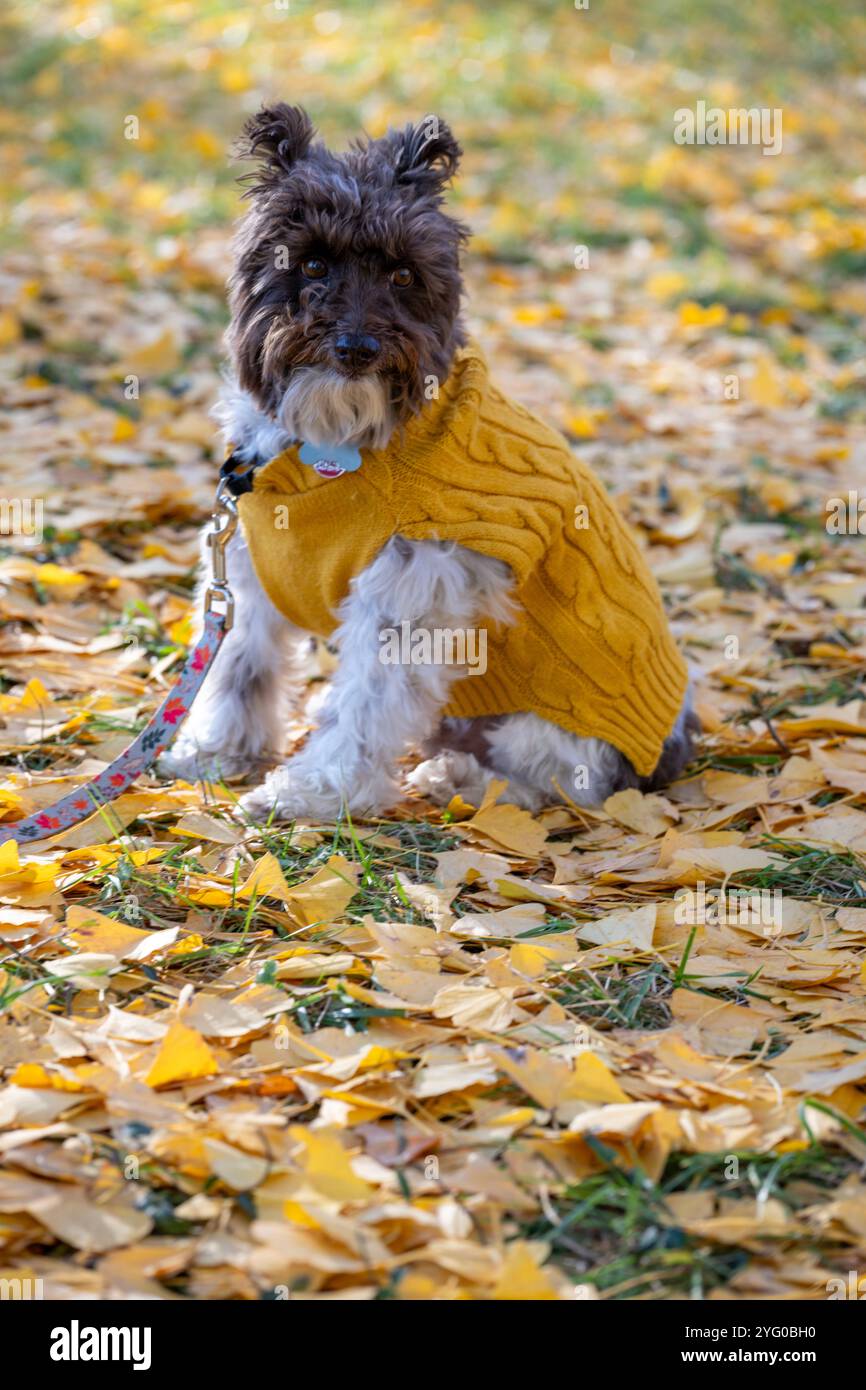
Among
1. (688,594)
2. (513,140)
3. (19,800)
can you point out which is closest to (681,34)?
(513,140)

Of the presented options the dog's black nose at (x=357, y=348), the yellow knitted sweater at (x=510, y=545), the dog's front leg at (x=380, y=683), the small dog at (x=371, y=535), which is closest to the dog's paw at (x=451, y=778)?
the small dog at (x=371, y=535)

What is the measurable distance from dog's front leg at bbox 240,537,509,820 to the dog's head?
1.28 ft

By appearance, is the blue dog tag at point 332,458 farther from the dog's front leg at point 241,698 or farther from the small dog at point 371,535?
the dog's front leg at point 241,698

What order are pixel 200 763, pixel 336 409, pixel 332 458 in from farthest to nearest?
pixel 200 763 → pixel 332 458 → pixel 336 409

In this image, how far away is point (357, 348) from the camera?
3520 millimetres

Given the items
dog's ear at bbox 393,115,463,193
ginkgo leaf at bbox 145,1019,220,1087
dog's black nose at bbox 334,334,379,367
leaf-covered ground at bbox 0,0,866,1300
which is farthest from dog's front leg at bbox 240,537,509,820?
ginkgo leaf at bbox 145,1019,220,1087

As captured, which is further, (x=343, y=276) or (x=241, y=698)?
(x=241, y=698)

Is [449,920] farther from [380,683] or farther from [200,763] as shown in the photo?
[200,763]

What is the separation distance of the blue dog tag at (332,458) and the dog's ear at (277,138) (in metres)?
0.70

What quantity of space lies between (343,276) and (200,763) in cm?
156

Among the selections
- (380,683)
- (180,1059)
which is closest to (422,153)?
(380,683)

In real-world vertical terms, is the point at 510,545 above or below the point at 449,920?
above

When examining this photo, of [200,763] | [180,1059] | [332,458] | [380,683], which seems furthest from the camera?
[200,763]

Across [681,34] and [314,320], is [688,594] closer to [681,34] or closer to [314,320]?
[314,320]
